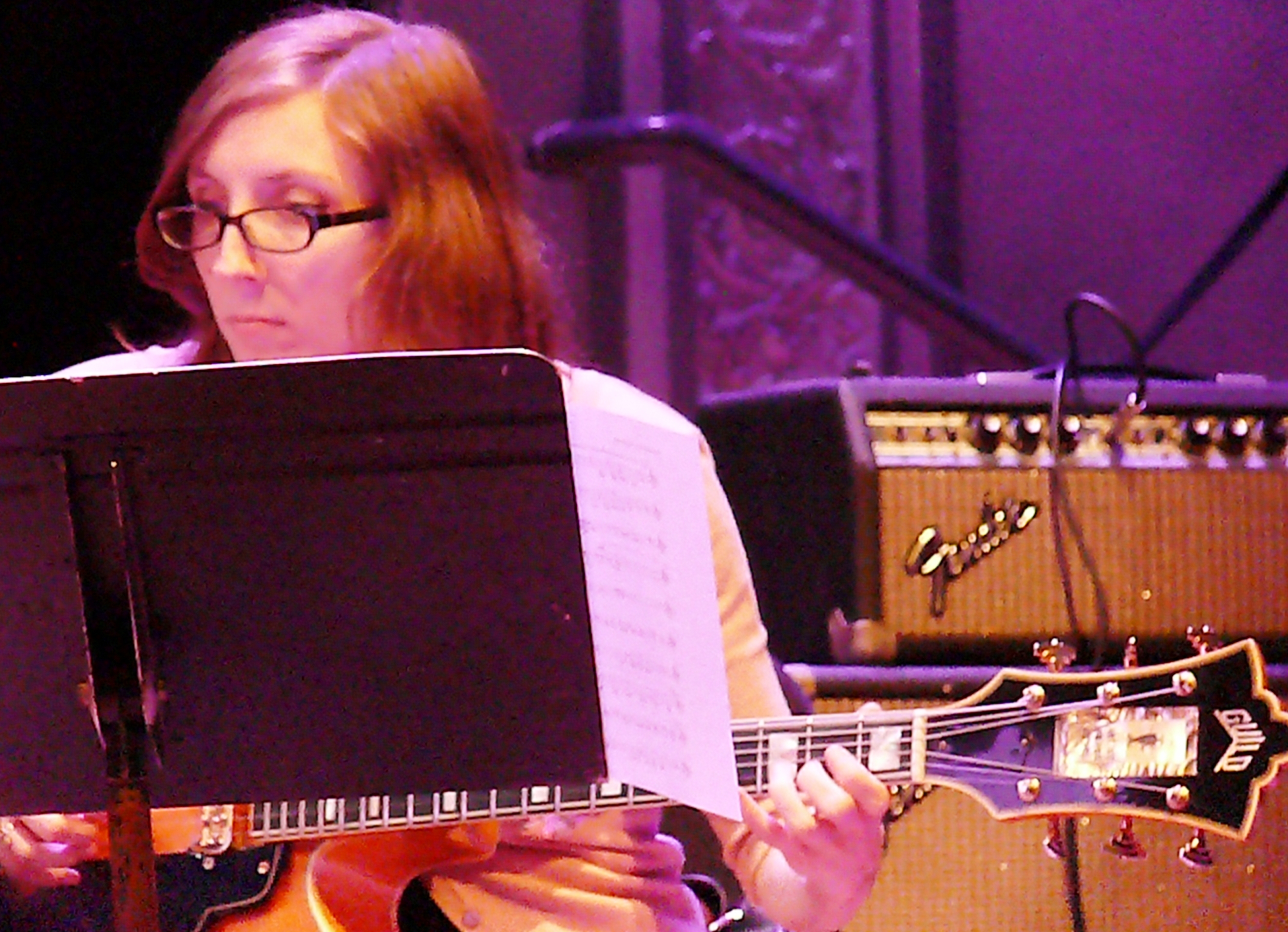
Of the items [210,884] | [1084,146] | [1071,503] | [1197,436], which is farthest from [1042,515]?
[1084,146]

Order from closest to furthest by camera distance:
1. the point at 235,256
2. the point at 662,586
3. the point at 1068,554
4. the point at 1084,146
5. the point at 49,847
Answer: the point at 662,586 → the point at 49,847 → the point at 235,256 → the point at 1068,554 → the point at 1084,146

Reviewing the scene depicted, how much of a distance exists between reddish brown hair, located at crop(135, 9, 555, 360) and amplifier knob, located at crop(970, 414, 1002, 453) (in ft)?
1.72

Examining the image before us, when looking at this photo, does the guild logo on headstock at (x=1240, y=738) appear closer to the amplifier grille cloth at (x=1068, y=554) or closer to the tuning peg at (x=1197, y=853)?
the tuning peg at (x=1197, y=853)

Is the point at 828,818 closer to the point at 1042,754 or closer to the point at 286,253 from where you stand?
the point at 1042,754

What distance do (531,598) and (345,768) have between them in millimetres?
166

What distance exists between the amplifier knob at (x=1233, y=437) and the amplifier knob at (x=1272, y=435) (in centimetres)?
2

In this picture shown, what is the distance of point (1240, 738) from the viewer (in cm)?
129

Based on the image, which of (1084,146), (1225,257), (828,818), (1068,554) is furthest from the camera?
(1084,146)

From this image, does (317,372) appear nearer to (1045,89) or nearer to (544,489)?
(544,489)

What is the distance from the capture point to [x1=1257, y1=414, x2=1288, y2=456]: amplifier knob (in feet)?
6.21

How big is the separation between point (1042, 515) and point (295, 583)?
107 cm

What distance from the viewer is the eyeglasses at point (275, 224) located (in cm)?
148

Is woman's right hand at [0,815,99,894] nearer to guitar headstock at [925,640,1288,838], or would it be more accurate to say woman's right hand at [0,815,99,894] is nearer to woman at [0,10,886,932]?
woman at [0,10,886,932]

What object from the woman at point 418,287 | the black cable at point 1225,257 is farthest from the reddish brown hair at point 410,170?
the black cable at point 1225,257
